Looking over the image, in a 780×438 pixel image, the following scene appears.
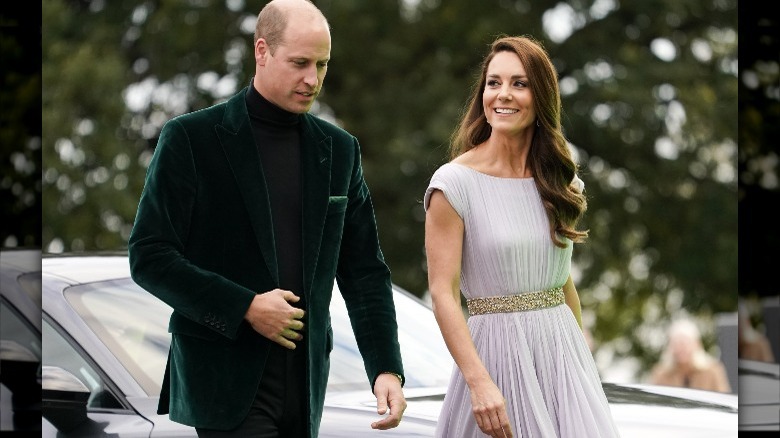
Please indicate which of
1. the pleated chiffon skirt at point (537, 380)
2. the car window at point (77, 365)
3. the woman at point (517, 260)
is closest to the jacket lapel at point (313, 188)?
the woman at point (517, 260)

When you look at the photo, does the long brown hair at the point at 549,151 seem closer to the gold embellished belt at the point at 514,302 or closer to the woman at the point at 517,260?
the woman at the point at 517,260

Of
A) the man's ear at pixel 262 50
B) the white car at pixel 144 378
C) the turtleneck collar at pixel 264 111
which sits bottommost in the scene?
the white car at pixel 144 378

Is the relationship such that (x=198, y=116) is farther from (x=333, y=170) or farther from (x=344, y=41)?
(x=344, y=41)

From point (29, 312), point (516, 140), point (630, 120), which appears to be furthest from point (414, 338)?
point (630, 120)

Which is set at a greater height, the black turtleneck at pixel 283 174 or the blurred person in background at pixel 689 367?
the black turtleneck at pixel 283 174

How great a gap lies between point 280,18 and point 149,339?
1.65m

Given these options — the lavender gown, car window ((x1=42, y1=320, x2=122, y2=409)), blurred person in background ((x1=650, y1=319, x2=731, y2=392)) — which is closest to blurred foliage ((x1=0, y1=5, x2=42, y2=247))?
the lavender gown

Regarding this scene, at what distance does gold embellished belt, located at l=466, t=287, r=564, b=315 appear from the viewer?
3.67 metres

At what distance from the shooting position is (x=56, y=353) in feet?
14.8

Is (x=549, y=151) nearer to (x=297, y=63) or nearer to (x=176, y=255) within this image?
(x=297, y=63)

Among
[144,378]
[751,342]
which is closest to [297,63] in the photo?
[751,342]

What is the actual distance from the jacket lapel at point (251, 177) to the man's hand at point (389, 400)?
0.38 m

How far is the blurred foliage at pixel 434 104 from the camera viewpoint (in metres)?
15.9

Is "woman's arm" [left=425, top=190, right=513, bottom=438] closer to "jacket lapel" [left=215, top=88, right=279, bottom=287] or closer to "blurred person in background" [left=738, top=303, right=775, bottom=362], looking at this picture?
"jacket lapel" [left=215, top=88, right=279, bottom=287]
